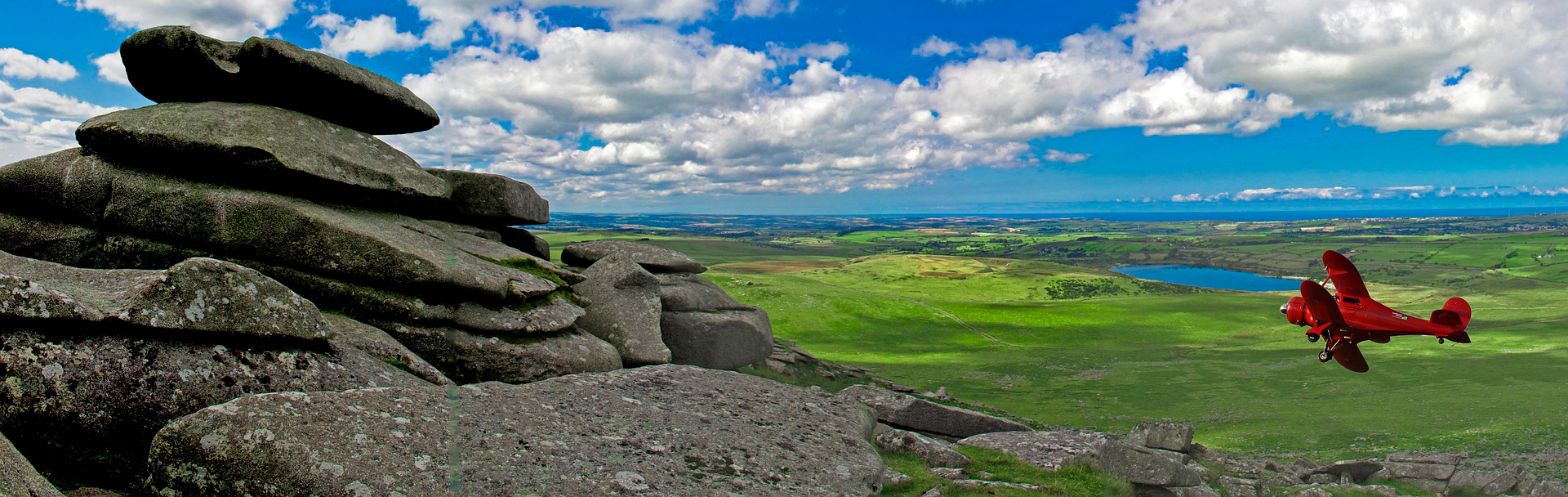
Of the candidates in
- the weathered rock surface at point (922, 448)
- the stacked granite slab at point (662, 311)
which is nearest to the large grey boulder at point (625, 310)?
the stacked granite slab at point (662, 311)

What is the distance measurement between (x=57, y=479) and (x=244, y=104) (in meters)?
13.9

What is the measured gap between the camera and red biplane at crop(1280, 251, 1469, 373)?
Answer: 30.2 ft

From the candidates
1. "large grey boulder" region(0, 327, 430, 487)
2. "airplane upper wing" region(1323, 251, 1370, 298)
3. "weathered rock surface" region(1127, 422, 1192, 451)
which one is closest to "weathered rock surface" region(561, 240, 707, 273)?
"weathered rock surface" region(1127, 422, 1192, 451)

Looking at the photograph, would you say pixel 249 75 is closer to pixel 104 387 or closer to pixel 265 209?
pixel 265 209

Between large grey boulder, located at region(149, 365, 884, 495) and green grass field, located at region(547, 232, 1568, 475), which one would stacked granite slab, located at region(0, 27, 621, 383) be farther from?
green grass field, located at region(547, 232, 1568, 475)

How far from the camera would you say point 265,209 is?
60.0ft

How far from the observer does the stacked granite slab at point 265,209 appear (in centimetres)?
1814

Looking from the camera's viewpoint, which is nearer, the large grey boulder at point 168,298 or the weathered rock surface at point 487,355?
the large grey boulder at point 168,298

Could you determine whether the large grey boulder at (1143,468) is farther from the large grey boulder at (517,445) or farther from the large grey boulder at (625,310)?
the large grey boulder at (625,310)

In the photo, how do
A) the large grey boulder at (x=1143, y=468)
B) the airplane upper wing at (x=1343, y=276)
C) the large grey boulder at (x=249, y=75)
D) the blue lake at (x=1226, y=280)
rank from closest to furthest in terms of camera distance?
the airplane upper wing at (x=1343, y=276), the large grey boulder at (x=249, y=75), the large grey boulder at (x=1143, y=468), the blue lake at (x=1226, y=280)

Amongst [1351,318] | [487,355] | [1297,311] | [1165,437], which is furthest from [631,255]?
[1351,318]

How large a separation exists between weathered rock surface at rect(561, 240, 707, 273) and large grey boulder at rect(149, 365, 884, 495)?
1783 centimetres

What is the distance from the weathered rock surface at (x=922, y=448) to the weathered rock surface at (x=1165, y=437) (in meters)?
9.86

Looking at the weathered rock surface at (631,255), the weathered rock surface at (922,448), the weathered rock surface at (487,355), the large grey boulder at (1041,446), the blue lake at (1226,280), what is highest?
the weathered rock surface at (631,255)
